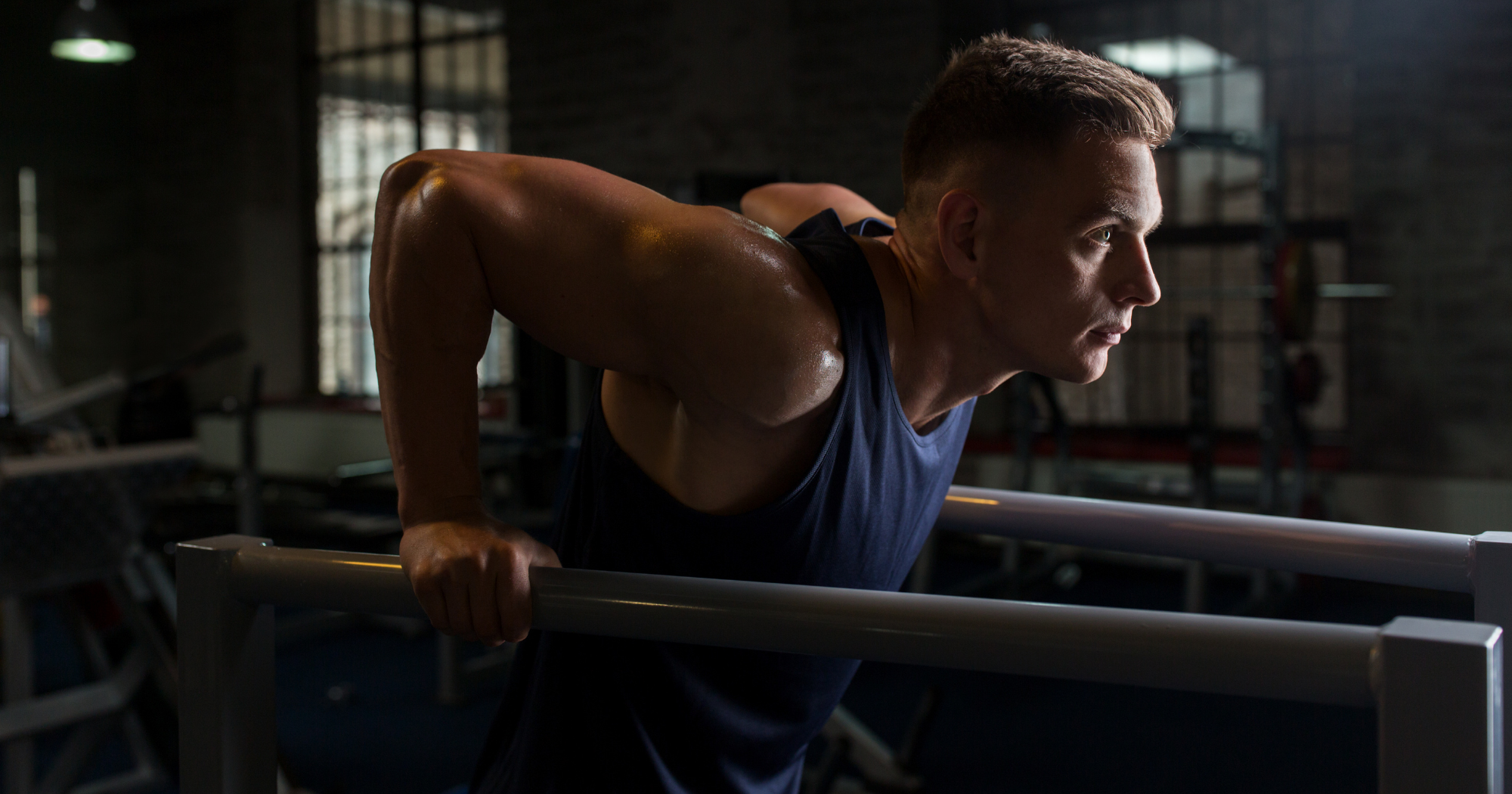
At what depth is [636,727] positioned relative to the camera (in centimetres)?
96

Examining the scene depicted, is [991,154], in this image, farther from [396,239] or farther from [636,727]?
[636,727]

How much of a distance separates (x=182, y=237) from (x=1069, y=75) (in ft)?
25.7

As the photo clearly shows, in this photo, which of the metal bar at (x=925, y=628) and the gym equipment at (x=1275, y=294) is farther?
the gym equipment at (x=1275, y=294)

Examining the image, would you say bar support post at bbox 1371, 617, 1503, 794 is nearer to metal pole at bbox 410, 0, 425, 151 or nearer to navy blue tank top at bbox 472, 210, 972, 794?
navy blue tank top at bbox 472, 210, 972, 794

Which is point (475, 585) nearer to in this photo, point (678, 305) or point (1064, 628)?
point (678, 305)

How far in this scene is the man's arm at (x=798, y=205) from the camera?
124 centimetres

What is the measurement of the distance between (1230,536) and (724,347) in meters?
0.51

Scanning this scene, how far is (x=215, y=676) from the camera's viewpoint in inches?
33.4

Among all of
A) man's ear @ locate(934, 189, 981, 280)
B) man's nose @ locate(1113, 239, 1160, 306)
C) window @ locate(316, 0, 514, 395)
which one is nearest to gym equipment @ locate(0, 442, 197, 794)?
man's ear @ locate(934, 189, 981, 280)

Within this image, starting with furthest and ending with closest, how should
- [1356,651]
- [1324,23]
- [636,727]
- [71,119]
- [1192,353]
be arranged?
[71,119]
[1324,23]
[1192,353]
[636,727]
[1356,651]

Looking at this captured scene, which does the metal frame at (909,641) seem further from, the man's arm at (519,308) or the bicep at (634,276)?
the bicep at (634,276)

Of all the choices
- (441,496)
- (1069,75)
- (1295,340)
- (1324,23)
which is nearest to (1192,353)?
(1295,340)

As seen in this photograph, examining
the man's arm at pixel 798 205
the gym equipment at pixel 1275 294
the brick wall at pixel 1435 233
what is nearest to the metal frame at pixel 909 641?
the man's arm at pixel 798 205

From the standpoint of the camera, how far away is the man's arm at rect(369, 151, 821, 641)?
2.49ft
